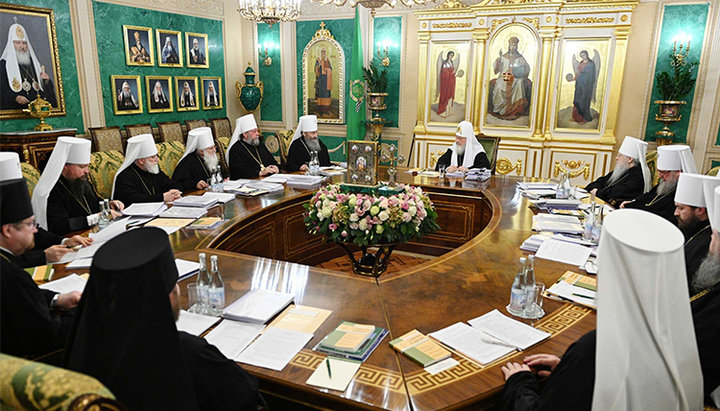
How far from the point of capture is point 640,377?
4.50 ft

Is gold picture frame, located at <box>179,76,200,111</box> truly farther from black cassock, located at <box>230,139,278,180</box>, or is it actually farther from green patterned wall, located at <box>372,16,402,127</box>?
green patterned wall, located at <box>372,16,402,127</box>

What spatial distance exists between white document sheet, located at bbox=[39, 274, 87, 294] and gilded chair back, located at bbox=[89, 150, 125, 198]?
93.6 inches

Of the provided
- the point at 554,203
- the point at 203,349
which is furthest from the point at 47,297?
the point at 554,203

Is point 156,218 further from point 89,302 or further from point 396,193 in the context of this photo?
point 89,302

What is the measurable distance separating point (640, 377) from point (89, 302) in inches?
61.3

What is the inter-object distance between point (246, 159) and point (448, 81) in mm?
4132

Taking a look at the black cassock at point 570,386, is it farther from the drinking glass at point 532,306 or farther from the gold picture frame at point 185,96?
the gold picture frame at point 185,96

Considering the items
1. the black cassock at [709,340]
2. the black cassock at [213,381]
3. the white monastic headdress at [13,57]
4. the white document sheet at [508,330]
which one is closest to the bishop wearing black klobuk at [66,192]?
the black cassock at [213,381]

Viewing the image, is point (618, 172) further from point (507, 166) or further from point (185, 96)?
point (185, 96)

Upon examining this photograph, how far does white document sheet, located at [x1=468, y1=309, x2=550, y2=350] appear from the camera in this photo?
200 cm

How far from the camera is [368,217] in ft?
11.7

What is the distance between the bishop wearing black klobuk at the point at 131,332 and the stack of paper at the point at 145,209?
251 cm

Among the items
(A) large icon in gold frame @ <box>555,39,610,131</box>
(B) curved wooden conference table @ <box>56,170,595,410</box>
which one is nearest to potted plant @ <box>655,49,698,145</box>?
(A) large icon in gold frame @ <box>555,39,610,131</box>

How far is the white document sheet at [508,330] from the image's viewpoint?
6.56 feet
